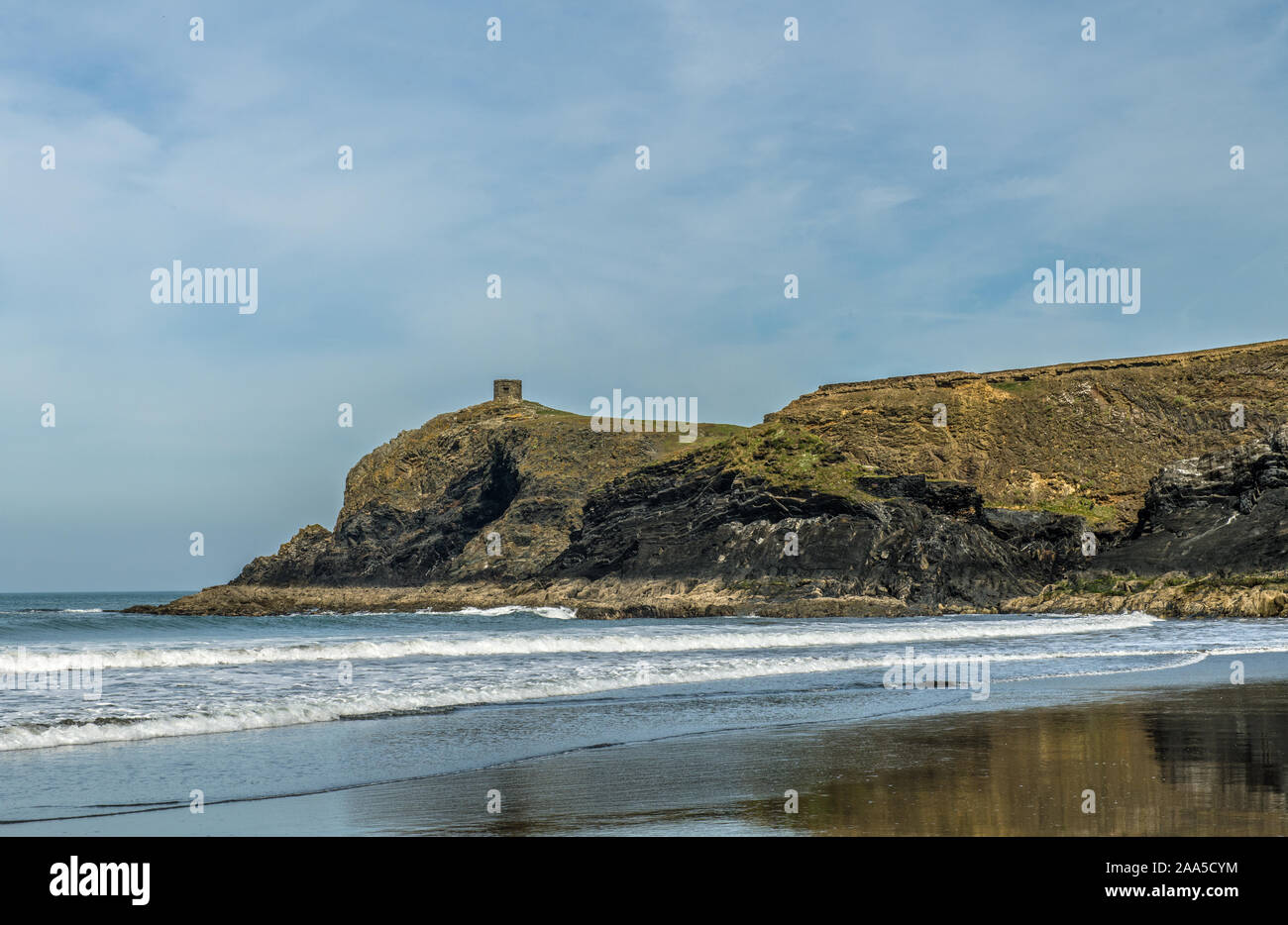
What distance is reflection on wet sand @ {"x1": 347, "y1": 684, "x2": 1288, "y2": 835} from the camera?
23.0 ft

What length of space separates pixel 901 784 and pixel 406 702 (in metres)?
8.99

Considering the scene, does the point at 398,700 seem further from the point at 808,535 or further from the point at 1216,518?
the point at 1216,518

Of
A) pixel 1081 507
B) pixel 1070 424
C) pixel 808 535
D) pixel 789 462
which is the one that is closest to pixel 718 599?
pixel 808 535

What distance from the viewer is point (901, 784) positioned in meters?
8.58

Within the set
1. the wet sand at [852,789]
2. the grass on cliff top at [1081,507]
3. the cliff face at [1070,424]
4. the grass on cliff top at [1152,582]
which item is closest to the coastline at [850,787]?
the wet sand at [852,789]

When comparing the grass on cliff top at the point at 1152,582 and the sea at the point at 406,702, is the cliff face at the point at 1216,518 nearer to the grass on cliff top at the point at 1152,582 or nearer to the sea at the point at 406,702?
the grass on cliff top at the point at 1152,582

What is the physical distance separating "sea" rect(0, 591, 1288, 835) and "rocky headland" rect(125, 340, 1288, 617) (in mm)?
33134

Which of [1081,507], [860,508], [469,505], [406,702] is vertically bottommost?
[406,702]

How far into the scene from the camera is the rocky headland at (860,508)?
6806 centimetres

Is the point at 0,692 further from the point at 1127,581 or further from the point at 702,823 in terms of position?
the point at 1127,581

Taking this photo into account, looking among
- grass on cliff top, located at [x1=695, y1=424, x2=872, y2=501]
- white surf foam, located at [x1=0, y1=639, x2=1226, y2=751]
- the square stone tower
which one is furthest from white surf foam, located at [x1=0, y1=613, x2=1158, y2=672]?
the square stone tower
